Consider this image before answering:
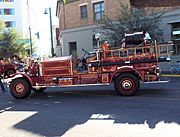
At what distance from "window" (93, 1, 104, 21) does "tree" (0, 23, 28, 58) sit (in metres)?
16.4

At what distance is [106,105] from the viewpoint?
1110 cm

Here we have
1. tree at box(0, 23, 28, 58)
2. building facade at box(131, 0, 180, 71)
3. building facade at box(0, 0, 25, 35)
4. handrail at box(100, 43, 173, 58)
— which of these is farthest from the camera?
building facade at box(0, 0, 25, 35)

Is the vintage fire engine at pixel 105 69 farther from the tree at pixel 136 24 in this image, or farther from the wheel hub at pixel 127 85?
the tree at pixel 136 24

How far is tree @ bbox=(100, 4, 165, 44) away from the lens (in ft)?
80.5

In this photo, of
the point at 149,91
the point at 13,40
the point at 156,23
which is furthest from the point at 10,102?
the point at 13,40

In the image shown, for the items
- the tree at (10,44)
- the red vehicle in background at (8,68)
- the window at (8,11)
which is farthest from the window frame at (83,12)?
the window at (8,11)

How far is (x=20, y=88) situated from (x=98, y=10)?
1912 centimetres

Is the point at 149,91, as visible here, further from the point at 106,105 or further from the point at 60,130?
the point at 60,130

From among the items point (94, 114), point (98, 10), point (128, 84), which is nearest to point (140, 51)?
point (128, 84)

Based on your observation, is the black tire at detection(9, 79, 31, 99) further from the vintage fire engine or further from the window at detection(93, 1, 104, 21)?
the window at detection(93, 1, 104, 21)

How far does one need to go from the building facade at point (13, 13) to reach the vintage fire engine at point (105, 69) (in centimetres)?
7105

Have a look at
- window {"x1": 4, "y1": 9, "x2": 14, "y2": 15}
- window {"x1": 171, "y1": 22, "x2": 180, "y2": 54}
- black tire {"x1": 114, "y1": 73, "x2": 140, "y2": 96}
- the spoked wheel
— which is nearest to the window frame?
window {"x1": 171, "y1": 22, "x2": 180, "y2": 54}

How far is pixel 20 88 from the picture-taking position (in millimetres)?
13805

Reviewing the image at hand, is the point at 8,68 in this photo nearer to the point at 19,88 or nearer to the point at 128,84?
the point at 19,88
